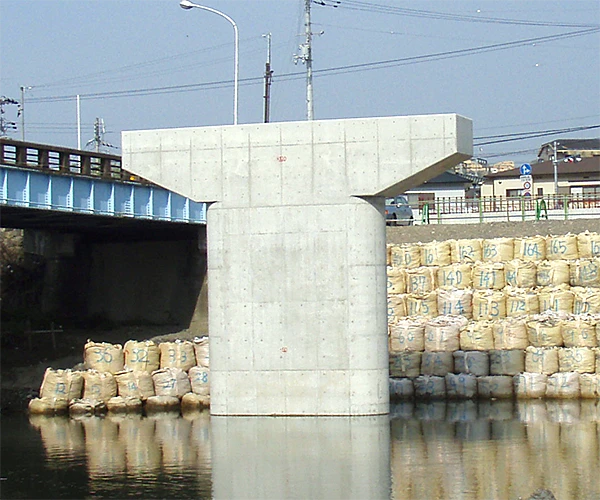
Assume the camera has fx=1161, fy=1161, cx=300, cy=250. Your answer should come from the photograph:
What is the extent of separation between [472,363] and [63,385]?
9.47 meters

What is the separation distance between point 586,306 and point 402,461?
12.4 m

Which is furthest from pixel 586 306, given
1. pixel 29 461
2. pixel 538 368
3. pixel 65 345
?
pixel 65 345

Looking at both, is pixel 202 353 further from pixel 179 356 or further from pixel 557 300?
pixel 557 300

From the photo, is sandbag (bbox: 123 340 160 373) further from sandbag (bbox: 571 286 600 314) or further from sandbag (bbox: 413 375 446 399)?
sandbag (bbox: 571 286 600 314)

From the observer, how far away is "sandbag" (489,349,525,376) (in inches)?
1040

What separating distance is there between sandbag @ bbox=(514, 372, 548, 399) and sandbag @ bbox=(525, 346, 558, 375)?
0.21 m

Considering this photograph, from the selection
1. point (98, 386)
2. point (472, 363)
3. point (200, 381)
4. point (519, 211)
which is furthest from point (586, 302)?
point (519, 211)

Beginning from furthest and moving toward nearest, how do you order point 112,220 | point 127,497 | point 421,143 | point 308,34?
1. point 308,34
2. point 112,220
3. point 421,143
4. point 127,497

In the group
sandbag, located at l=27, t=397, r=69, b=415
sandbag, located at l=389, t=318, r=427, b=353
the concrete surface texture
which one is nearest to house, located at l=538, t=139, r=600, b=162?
sandbag, located at l=389, t=318, r=427, b=353

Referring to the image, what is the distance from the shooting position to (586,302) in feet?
97.0

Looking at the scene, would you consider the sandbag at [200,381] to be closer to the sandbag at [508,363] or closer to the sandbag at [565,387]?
the sandbag at [508,363]

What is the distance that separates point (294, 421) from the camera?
71.9 feet

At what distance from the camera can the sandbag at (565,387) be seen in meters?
25.7

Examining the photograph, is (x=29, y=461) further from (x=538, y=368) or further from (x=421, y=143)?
(x=538, y=368)
